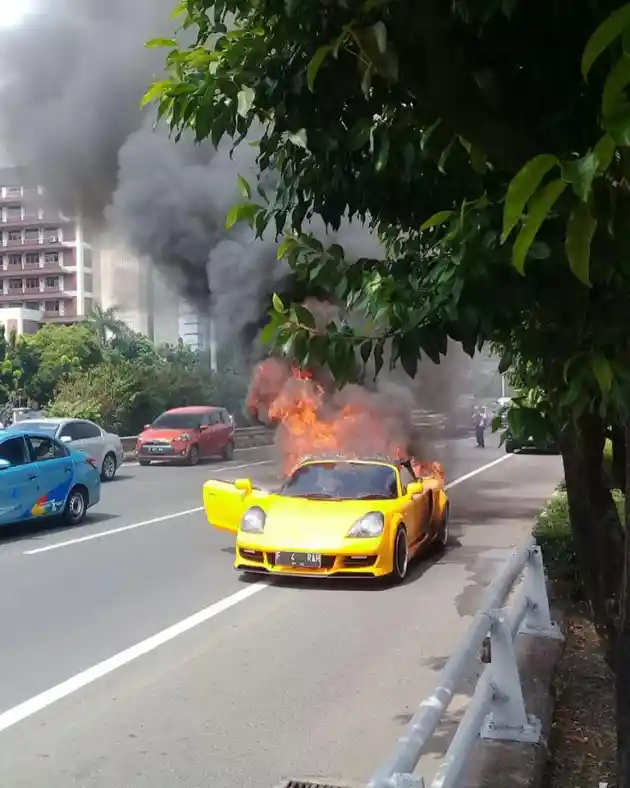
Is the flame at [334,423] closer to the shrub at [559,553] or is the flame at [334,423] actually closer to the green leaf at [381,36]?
the shrub at [559,553]

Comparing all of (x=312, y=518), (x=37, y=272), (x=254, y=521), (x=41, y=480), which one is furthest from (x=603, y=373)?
(x=37, y=272)

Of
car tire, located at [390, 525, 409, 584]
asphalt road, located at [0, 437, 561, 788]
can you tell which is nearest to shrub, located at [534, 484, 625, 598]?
asphalt road, located at [0, 437, 561, 788]

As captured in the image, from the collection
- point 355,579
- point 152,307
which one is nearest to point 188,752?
point 355,579

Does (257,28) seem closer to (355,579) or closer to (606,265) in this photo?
(606,265)

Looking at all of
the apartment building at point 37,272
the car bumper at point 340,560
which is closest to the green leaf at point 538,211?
the car bumper at point 340,560

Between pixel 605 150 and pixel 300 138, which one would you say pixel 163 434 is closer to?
pixel 300 138

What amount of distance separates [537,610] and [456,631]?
52.8 inches

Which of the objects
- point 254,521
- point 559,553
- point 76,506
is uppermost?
point 254,521

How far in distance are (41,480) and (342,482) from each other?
4157mm

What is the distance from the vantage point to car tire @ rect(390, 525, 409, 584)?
8.09 meters

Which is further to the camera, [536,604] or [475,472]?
[475,472]

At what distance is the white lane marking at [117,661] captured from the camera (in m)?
4.72

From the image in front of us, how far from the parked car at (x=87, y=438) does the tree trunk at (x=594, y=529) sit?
41.7 feet

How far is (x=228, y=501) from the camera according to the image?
29.3 ft
